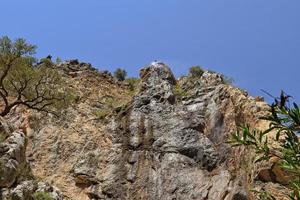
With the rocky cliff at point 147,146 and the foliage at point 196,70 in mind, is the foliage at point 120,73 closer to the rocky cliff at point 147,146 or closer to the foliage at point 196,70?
the foliage at point 196,70

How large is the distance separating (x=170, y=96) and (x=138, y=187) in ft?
29.3

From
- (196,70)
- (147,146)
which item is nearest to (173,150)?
(147,146)

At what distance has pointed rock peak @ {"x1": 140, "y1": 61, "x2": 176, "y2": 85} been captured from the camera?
125 feet

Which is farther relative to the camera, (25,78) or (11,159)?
(25,78)

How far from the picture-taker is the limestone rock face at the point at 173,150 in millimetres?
28609

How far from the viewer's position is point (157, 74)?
126 ft

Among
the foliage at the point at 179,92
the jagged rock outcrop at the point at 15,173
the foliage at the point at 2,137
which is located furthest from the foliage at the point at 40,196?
the foliage at the point at 179,92

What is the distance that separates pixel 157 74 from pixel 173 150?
9361mm

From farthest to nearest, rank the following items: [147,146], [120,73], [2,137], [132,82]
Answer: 1. [120,73]
2. [132,82]
3. [147,146]
4. [2,137]

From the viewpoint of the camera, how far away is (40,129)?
3444 cm

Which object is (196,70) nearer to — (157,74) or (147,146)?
(157,74)

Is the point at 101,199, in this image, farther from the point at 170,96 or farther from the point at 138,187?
the point at 170,96

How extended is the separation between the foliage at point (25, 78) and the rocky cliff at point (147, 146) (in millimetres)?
2428

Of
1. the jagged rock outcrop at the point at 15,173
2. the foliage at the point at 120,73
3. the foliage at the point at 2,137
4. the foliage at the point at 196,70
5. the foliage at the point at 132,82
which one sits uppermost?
the foliage at the point at 120,73
